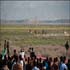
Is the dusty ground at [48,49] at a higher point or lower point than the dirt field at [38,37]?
lower

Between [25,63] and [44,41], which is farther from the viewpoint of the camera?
[44,41]

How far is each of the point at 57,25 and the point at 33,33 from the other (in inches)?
Result: 31.2

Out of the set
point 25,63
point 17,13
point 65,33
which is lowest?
point 25,63

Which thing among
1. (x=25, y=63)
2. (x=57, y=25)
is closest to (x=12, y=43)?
(x=57, y=25)

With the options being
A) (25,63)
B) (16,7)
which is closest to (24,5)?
(16,7)

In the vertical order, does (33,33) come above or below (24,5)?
below

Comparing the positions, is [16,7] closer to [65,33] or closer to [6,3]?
[6,3]

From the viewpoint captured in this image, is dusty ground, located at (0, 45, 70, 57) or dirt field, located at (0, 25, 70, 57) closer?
dusty ground, located at (0, 45, 70, 57)

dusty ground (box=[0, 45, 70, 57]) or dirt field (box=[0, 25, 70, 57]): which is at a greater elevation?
dirt field (box=[0, 25, 70, 57])

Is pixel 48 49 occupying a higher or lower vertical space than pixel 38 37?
lower

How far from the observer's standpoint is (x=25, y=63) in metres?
6.38

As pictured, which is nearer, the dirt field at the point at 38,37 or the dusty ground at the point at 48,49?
the dusty ground at the point at 48,49

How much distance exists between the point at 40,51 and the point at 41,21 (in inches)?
36.0

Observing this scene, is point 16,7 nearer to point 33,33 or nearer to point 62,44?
point 33,33
